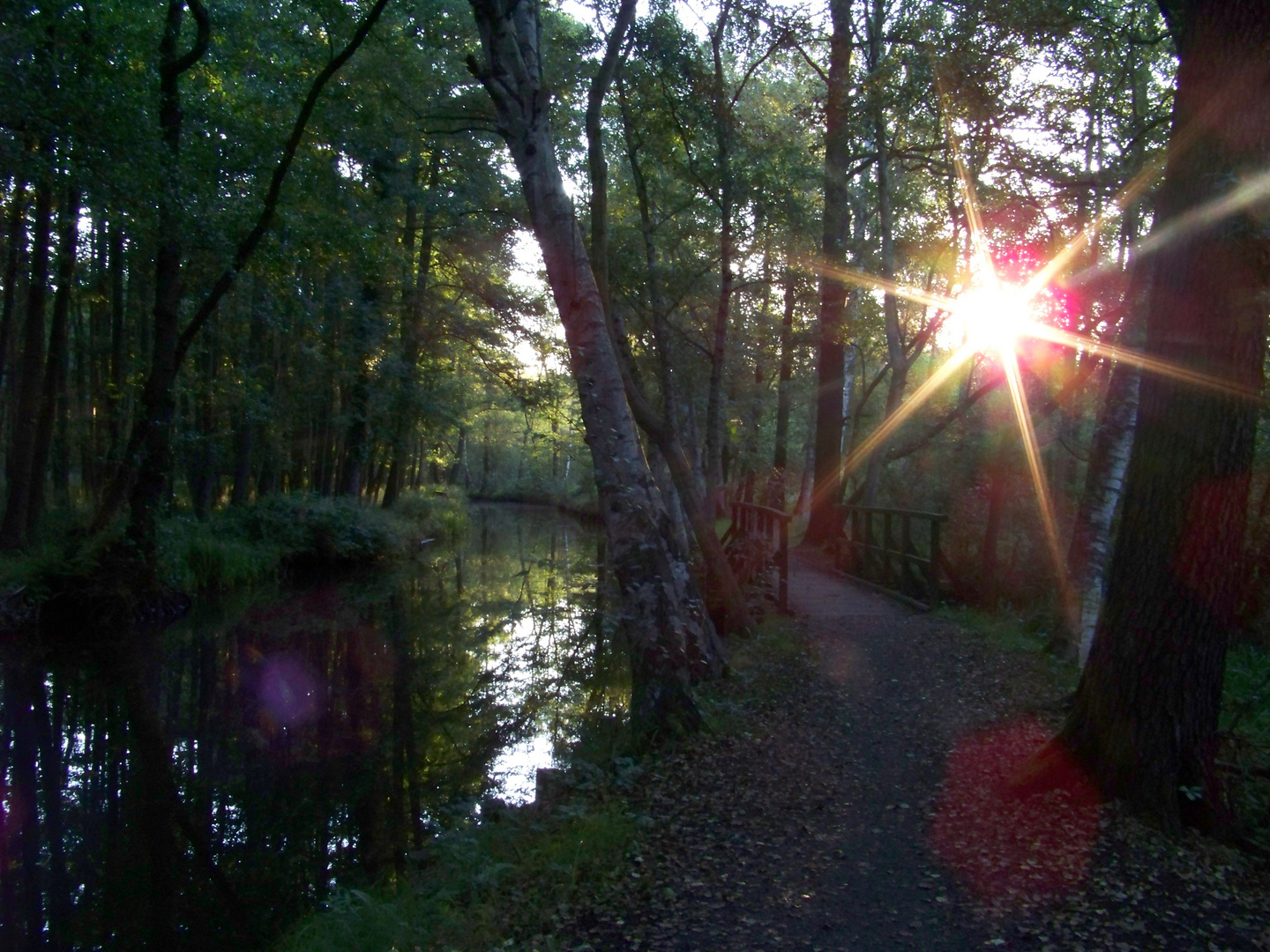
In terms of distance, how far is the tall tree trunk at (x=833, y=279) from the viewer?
1280 cm

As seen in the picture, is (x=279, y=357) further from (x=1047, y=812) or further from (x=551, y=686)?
(x=1047, y=812)

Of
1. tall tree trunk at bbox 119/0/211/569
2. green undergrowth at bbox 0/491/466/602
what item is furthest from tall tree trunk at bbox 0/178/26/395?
green undergrowth at bbox 0/491/466/602

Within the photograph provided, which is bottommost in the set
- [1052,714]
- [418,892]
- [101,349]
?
[418,892]

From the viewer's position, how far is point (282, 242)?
1445 cm

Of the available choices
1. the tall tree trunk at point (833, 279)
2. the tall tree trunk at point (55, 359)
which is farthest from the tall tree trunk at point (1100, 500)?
the tall tree trunk at point (55, 359)

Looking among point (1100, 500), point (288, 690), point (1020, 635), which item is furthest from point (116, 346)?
point (1100, 500)

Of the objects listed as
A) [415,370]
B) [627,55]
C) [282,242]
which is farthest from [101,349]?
[627,55]

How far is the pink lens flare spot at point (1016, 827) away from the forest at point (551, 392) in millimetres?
120

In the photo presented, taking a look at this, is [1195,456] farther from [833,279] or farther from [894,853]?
[833,279]

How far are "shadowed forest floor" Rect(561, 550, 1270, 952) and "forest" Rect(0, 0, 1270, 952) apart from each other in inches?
12.5

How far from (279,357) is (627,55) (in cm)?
1340

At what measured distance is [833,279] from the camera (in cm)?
1570

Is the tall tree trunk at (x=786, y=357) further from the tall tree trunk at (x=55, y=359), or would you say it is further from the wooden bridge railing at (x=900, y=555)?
the tall tree trunk at (x=55, y=359)

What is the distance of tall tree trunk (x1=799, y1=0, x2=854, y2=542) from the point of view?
12.8m
